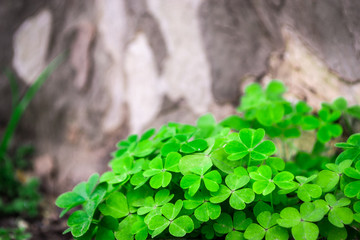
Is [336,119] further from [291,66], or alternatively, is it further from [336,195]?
[336,195]

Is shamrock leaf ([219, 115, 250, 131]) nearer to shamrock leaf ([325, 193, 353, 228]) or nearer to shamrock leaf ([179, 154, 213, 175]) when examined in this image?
shamrock leaf ([179, 154, 213, 175])

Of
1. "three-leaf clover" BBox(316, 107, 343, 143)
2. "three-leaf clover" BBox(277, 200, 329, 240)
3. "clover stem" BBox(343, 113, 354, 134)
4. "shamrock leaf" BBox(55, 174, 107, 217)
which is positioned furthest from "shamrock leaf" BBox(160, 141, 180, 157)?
"clover stem" BBox(343, 113, 354, 134)

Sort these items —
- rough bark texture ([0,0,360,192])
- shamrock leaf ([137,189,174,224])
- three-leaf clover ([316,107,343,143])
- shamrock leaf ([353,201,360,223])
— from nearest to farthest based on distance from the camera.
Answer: shamrock leaf ([353,201,360,223]) < shamrock leaf ([137,189,174,224]) < three-leaf clover ([316,107,343,143]) < rough bark texture ([0,0,360,192])

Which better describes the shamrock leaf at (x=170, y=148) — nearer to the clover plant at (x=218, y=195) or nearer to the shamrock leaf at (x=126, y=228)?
the clover plant at (x=218, y=195)

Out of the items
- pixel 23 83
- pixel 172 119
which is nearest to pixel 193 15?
pixel 172 119

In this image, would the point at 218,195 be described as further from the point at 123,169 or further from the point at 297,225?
the point at 123,169
